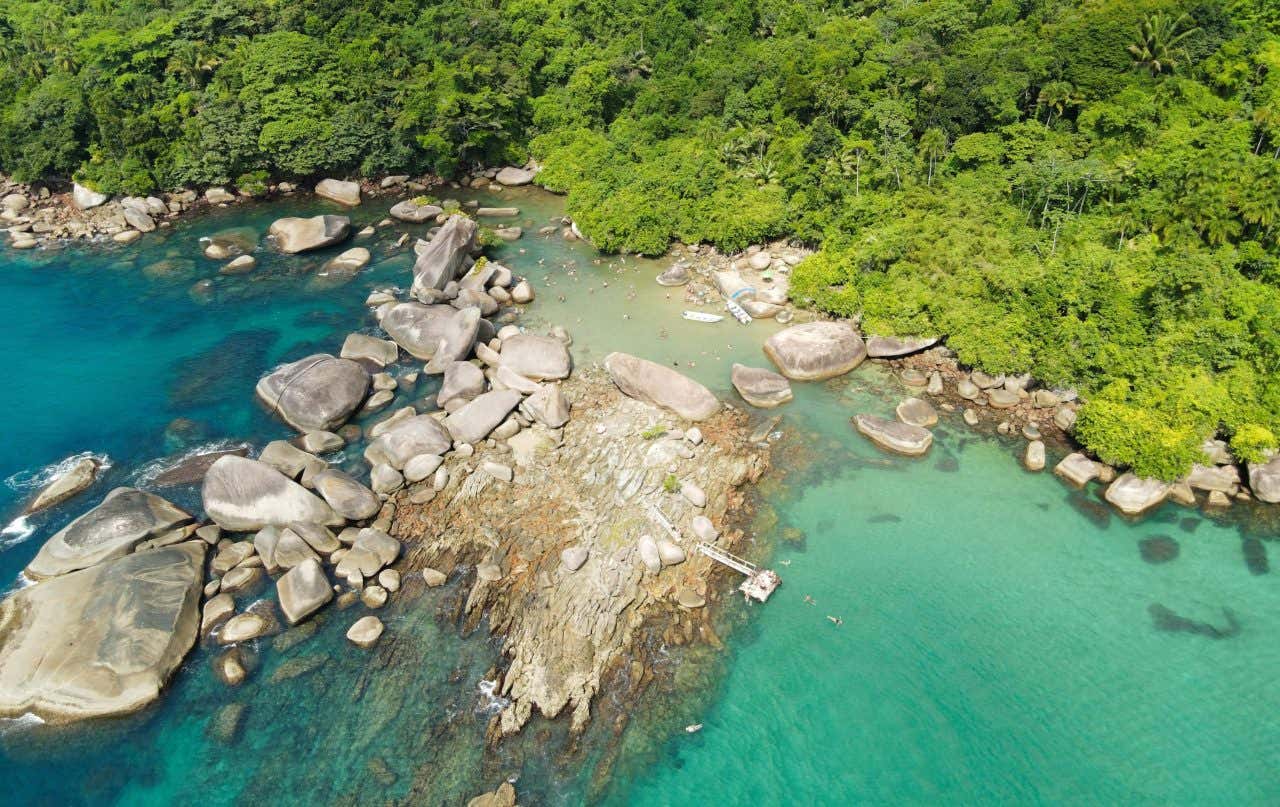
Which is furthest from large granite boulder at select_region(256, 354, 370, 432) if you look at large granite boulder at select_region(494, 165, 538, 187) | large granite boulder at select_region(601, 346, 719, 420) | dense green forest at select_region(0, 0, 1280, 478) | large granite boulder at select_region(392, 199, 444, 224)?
large granite boulder at select_region(494, 165, 538, 187)

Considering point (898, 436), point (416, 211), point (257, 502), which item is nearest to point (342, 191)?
point (416, 211)

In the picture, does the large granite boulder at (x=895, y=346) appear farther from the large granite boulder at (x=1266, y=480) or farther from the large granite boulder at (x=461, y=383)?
the large granite boulder at (x=461, y=383)

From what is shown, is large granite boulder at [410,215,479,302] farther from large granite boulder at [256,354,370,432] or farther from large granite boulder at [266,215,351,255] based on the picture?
large granite boulder at [256,354,370,432]

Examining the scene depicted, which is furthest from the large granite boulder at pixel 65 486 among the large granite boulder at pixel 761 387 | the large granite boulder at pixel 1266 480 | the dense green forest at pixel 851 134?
the large granite boulder at pixel 1266 480

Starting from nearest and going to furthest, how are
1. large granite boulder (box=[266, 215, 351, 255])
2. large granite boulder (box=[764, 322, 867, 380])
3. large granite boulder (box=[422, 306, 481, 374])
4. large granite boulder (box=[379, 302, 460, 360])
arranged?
1. large granite boulder (box=[764, 322, 867, 380])
2. large granite boulder (box=[422, 306, 481, 374])
3. large granite boulder (box=[379, 302, 460, 360])
4. large granite boulder (box=[266, 215, 351, 255])

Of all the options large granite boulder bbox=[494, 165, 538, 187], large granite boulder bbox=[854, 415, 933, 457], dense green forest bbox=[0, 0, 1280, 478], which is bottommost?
large granite boulder bbox=[494, 165, 538, 187]
